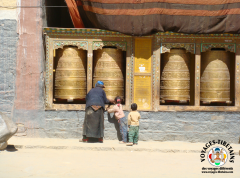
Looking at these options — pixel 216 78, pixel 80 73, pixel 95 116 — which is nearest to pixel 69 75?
pixel 80 73

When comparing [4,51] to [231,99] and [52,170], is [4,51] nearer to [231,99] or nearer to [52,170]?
[52,170]

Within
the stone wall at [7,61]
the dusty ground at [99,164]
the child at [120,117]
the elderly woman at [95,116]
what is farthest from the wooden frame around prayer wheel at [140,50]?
the dusty ground at [99,164]

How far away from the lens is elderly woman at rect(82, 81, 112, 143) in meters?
7.74

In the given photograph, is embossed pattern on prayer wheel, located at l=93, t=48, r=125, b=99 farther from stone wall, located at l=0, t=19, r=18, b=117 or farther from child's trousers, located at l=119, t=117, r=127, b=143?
stone wall, located at l=0, t=19, r=18, b=117

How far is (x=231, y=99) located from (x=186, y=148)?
2330 millimetres

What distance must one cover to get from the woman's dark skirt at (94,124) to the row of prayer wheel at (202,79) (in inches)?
67.1

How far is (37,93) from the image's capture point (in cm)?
815

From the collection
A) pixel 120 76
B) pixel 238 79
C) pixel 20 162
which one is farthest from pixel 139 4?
pixel 20 162

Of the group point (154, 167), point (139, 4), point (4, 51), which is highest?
point (139, 4)

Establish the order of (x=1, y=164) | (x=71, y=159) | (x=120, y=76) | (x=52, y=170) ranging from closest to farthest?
(x=52, y=170) < (x=1, y=164) < (x=71, y=159) < (x=120, y=76)

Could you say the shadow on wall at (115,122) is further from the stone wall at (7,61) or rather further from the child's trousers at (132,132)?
the stone wall at (7,61)

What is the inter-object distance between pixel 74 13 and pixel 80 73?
4.78 feet

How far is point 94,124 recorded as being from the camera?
7746 mm

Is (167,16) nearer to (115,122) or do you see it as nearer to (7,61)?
(115,122)
